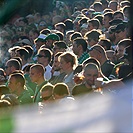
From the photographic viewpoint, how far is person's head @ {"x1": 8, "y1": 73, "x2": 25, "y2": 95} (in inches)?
174

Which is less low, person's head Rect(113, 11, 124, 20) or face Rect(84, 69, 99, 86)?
person's head Rect(113, 11, 124, 20)

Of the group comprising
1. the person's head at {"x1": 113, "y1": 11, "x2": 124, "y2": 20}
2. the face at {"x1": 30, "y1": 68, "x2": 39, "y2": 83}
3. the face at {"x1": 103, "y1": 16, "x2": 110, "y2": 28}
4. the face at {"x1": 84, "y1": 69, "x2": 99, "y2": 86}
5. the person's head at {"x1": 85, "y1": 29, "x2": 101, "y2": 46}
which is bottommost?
the face at {"x1": 84, "y1": 69, "x2": 99, "y2": 86}

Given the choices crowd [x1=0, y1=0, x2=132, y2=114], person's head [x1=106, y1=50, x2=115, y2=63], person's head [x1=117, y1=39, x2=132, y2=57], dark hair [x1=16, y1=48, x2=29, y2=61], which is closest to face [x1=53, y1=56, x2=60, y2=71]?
crowd [x1=0, y1=0, x2=132, y2=114]

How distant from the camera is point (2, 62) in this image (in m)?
7.05

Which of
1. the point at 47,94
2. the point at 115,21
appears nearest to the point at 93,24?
the point at 115,21

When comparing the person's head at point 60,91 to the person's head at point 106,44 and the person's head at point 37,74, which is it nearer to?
the person's head at point 37,74

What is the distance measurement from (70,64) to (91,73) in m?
0.70

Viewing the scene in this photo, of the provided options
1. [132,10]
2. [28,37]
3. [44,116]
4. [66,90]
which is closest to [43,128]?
[44,116]

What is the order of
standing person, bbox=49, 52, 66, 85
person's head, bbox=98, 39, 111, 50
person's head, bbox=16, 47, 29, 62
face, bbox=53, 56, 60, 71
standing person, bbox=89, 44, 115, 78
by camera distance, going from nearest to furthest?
standing person, bbox=89, 44, 115, 78 → standing person, bbox=49, 52, 66, 85 → face, bbox=53, 56, 60, 71 → person's head, bbox=98, 39, 111, 50 → person's head, bbox=16, 47, 29, 62

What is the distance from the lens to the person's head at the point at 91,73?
3762 millimetres

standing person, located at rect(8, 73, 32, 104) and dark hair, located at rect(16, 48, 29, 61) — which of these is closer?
standing person, located at rect(8, 73, 32, 104)

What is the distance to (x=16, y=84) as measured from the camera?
176 inches

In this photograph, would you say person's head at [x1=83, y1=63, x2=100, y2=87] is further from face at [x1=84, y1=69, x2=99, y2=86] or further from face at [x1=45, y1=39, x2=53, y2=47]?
face at [x1=45, y1=39, x2=53, y2=47]

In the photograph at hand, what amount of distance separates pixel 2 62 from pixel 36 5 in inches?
172
